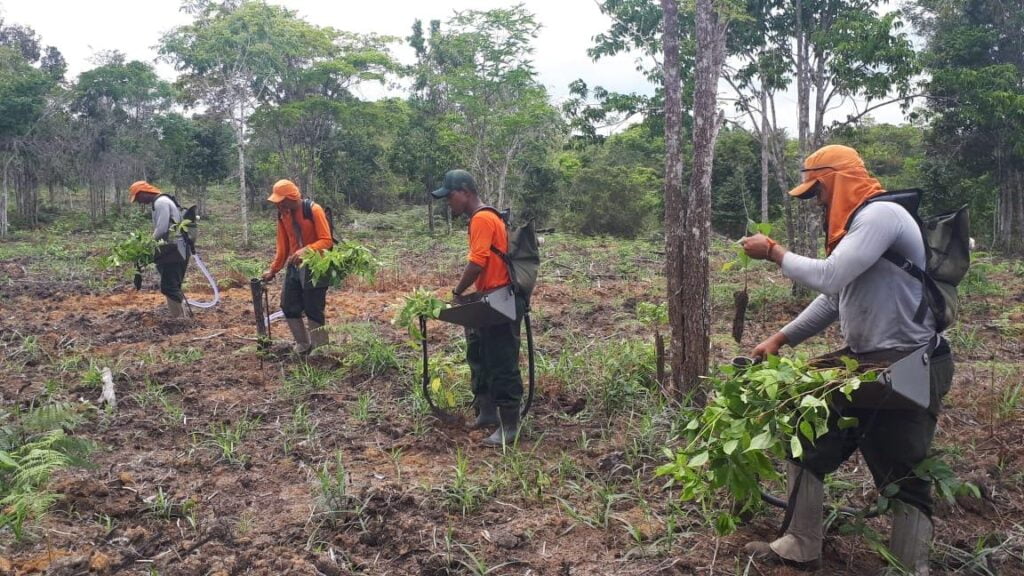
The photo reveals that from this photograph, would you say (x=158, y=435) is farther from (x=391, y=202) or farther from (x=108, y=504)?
(x=391, y=202)

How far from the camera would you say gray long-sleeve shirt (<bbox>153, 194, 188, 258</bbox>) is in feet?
25.1

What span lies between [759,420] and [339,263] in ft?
13.7

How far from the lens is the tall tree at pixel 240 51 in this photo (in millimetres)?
19469

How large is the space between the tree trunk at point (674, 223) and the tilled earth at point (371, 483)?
56 centimetres

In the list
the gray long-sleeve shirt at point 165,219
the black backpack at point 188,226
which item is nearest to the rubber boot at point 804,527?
the black backpack at point 188,226

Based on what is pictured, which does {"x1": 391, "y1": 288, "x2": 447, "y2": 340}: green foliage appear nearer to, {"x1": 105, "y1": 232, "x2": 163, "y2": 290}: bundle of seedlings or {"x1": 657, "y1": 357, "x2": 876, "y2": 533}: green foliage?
{"x1": 657, "y1": 357, "x2": 876, "y2": 533}: green foliage

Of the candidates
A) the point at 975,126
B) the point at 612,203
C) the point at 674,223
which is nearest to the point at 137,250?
the point at 674,223

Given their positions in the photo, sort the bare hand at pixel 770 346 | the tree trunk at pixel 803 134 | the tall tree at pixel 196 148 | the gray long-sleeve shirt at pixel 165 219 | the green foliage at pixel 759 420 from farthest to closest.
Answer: the tall tree at pixel 196 148 → the tree trunk at pixel 803 134 → the gray long-sleeve shirt at pixel 165 219 → the bare hand at pixel 770 346 → the green foliage at pixel 759 420

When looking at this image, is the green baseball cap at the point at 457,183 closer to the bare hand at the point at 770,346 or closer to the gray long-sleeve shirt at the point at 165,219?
the bare hand at the point at 770,346

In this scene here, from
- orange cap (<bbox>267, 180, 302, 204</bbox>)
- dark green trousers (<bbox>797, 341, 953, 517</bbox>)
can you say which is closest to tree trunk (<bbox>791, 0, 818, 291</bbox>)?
orange cap (<bbox>267, 180, 302, 204</bbox>)

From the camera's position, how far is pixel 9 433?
10.5 feet

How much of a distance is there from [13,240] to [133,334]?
18.1 m

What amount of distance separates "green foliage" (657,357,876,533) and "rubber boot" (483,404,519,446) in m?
1.84

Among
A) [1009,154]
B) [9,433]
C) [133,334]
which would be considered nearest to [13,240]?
[133,334]
